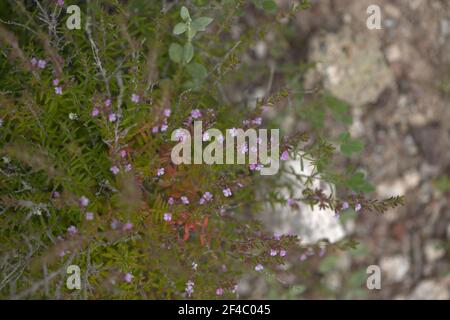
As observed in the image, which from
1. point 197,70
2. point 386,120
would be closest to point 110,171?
point 197,70

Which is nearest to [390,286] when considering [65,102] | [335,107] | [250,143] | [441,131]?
[441,131]

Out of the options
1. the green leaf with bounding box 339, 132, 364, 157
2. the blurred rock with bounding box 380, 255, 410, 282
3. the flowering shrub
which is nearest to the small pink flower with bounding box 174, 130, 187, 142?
the flowering shrub

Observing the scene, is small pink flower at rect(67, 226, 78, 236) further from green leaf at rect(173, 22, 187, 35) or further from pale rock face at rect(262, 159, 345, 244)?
pale rock face at rect(262, 159, 345, 244)

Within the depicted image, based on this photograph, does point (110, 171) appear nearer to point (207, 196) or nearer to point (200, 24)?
point (207, 196)

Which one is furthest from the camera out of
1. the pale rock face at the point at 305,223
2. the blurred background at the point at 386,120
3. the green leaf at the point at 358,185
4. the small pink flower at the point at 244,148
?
the blurred background at the point at 386,120

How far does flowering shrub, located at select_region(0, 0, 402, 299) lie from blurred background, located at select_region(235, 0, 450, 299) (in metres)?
0.94

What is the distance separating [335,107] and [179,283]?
1281 mm

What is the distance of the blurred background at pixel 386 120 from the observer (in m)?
3.03

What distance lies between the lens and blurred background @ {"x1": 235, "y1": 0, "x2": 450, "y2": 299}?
9.95 feet

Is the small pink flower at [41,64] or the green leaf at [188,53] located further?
the green leaf at [188,53]

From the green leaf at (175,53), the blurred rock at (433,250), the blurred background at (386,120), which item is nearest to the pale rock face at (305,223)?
the blurred background at (386,120)

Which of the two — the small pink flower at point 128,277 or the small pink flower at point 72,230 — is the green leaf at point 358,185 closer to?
the small pink flower at point 128,277

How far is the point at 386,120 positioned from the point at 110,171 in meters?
1.85

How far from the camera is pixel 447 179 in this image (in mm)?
3240
